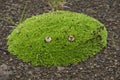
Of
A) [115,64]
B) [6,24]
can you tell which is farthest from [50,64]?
[6,24]

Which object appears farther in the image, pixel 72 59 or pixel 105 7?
pixel 105 7

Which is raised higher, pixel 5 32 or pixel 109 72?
pixel 5 32

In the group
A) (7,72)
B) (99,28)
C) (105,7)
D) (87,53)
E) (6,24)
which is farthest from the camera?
(105,7)

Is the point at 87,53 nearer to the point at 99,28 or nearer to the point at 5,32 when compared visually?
the point at 99,28

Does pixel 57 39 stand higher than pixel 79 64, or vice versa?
pixel 57 39

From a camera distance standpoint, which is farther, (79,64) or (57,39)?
(57,39)

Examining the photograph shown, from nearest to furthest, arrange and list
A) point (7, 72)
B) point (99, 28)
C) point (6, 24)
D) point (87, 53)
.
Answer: point (7, 72) → point (87, 53) → point (99, 28) → point (6, 24)

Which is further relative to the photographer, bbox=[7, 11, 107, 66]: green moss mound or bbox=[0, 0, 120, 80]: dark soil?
bbox=[7, 11, 107, 66]: green moss mound

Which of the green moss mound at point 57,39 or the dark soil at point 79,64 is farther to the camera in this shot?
the green moss mound at point 57,39
